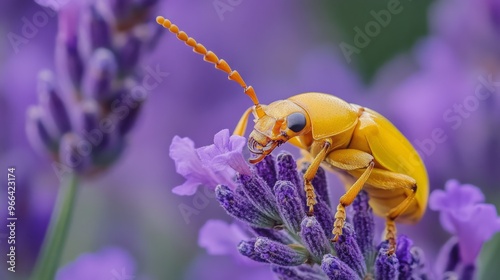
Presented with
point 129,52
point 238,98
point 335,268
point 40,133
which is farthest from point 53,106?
point 238,98

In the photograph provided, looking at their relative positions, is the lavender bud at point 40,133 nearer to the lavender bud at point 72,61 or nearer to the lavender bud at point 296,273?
the lavender bud at point 72,61

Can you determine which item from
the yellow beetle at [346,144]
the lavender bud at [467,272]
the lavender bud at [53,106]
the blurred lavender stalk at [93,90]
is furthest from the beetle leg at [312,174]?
A: the lavender bud at [53,106]

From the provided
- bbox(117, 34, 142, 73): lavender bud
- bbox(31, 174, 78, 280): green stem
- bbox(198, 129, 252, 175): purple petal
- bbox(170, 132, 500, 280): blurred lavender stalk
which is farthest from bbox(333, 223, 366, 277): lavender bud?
bbox(117, 34, 142, 73): lavender bud

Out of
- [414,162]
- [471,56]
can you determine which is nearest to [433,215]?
[471,56]

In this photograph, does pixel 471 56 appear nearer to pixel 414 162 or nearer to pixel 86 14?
pixel 414 162

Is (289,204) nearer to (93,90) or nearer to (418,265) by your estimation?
(418,265)
